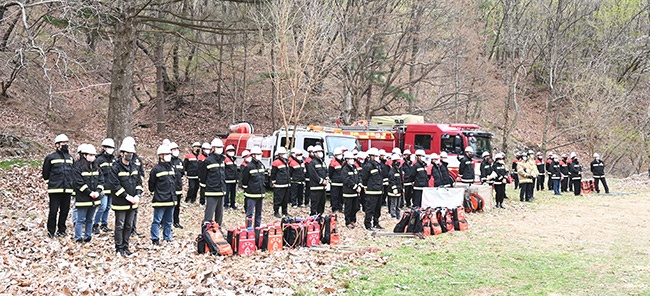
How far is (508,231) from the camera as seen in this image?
12844mm

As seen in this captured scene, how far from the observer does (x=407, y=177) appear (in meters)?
16.2

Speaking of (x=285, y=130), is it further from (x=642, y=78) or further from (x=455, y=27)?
(x=642, y=78)

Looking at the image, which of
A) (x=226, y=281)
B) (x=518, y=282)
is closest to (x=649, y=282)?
(x=518, y=282)

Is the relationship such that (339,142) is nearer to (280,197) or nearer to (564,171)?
(280,197)

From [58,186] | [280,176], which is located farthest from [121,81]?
[58,186]

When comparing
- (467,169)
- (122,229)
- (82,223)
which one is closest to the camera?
(122,229)

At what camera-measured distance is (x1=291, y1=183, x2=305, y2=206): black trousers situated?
16375mm

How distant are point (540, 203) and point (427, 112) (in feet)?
43.5

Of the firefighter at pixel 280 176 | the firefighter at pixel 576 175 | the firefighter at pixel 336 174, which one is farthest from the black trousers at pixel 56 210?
the firefighter at pixel 576 175

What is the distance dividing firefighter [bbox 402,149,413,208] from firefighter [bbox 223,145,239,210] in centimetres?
506

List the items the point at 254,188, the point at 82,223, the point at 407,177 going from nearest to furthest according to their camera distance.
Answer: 1. the point at 82,223
2. the point at 254,188
3. the point at 407,177

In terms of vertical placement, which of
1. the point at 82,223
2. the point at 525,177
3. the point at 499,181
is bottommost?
the point at 82,223

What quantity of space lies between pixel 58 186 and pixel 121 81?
7.02 meters

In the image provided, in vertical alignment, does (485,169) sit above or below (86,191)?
above
